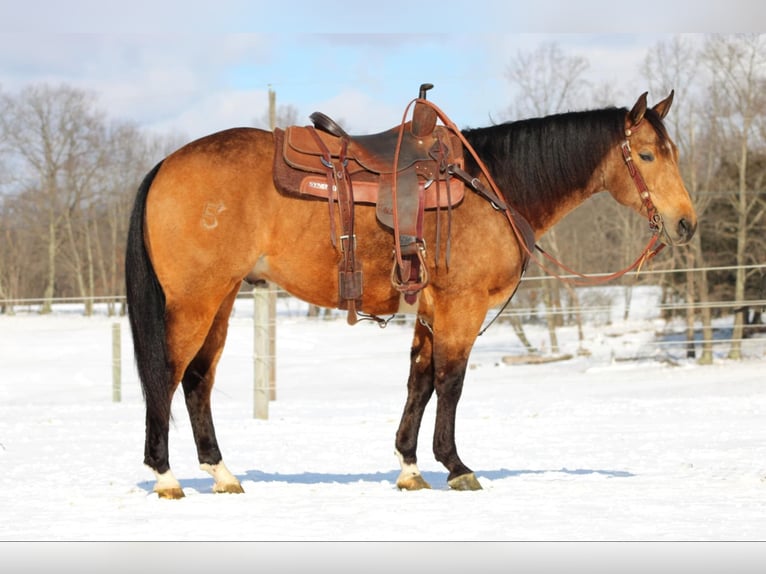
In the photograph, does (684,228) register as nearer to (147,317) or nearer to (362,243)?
(362,243)

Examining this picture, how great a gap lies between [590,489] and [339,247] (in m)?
1.76

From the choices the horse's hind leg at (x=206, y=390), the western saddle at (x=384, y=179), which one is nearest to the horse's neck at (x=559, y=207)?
the western saddle at (x=384, y=179)

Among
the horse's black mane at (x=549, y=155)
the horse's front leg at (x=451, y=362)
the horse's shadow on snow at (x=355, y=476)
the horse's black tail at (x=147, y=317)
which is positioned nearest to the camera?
the horse's black tail at (x=147, y=317)

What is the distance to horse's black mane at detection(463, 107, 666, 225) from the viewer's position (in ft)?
15.5

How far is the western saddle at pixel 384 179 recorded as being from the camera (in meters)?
4.36

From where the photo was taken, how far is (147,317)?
14.4 feet

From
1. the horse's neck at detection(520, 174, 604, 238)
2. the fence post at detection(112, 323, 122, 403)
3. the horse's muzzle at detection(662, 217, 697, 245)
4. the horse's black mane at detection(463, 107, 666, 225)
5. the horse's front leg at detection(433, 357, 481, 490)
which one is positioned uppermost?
the horse's black mane at detection(463, 107, 666, 225)

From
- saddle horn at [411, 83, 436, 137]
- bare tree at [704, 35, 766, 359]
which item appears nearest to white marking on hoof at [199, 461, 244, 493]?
saddle horn at [411, 83, 436, 137]

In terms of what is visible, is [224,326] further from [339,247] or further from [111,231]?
[111,231]

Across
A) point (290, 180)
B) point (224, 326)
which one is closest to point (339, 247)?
point (290, 180)

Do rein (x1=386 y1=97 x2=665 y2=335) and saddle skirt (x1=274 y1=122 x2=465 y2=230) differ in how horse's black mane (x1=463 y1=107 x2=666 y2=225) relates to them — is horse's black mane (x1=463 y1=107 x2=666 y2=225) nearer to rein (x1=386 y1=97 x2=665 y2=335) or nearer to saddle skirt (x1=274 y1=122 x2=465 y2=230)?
rein (x1=386 y1=97 x2=665 y2=335)

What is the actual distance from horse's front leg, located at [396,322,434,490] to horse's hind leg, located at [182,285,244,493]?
0.93 meters

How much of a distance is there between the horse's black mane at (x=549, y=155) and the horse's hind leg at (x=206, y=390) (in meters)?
1.58

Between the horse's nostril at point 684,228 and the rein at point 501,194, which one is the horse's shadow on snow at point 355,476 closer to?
the rein at point 501,194
